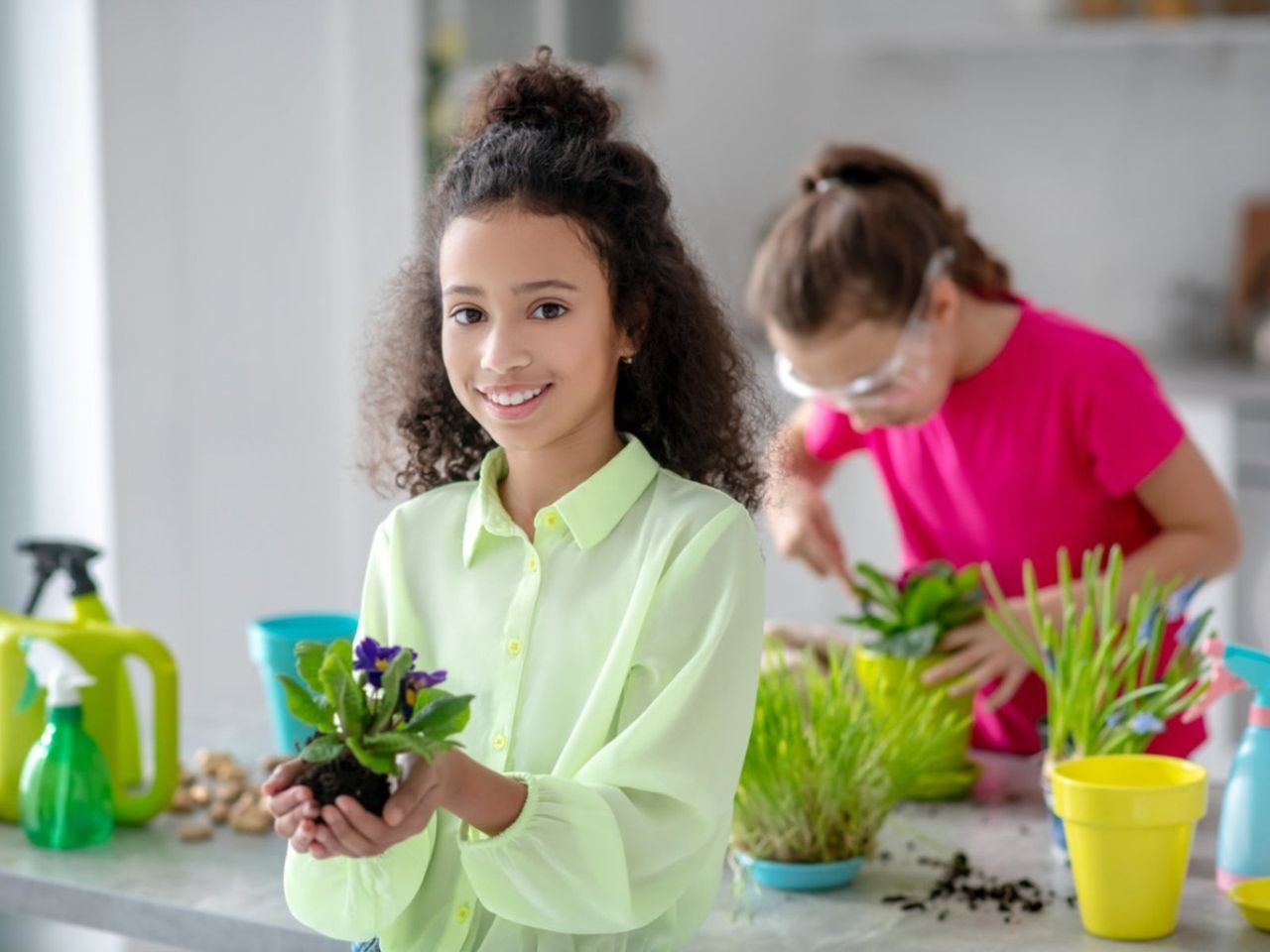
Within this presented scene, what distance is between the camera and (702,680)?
1.21 m

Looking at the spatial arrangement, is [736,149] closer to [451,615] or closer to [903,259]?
[903,259]

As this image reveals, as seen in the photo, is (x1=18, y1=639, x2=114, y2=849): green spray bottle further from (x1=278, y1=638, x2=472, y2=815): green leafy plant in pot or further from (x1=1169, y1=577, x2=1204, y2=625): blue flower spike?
(x1=1169, y1=577, x2=1204, y2=625): blue flower spike

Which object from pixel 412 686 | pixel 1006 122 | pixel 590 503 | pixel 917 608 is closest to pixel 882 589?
pixel 917 608

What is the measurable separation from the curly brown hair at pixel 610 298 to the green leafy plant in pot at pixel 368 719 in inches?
13.4

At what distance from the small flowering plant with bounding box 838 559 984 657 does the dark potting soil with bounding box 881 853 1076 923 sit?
267 millimetres

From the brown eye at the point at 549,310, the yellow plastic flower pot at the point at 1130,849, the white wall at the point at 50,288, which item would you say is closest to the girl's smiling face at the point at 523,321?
the brown eye at the point at 549,310

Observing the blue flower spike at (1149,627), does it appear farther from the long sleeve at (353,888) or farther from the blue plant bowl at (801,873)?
the long sleeve at (353,888)

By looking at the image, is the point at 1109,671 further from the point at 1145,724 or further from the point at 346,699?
the point at 346,699

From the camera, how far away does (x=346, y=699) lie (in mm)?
1093

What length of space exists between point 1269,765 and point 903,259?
2.43 feet

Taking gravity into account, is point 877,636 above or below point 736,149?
below

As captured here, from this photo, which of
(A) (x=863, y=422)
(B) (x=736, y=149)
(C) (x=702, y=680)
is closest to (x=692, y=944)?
(C) (x=702, y=680)

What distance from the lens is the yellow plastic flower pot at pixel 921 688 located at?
5.59ft

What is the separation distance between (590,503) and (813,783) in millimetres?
371
